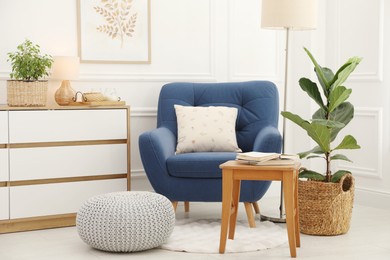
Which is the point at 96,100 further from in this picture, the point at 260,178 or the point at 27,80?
the point at 260,178

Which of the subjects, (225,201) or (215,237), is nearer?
(225,201)

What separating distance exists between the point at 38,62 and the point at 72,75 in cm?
29

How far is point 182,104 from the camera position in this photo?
4832 millimetres

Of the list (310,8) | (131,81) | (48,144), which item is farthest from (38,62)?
(310,8)

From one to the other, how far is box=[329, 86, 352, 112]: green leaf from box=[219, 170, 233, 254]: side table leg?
34.2 inches

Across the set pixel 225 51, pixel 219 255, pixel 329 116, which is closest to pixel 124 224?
pixel 219 255

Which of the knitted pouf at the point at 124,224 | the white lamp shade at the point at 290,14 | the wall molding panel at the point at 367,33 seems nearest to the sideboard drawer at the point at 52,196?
the knitted pouf at the point at 124,224

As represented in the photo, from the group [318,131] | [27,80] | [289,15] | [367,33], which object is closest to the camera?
[318,131]

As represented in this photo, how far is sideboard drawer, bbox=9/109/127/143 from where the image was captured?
4199 mm

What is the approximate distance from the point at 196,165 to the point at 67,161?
86 cm

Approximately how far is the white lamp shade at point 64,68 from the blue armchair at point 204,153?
0.69 metres

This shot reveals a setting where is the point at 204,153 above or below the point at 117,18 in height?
below

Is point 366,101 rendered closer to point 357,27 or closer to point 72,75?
point 357,27

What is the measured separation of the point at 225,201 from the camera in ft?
11.8
